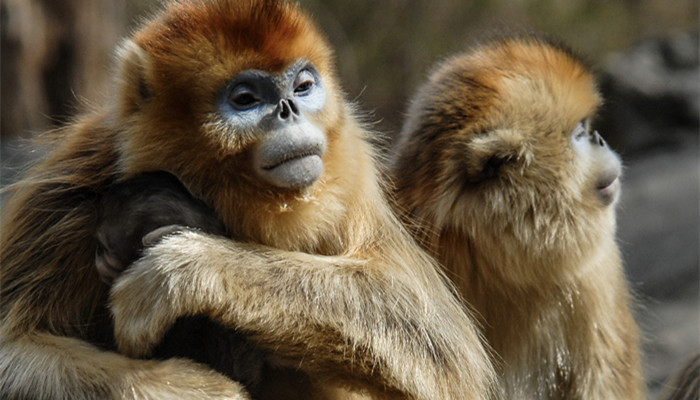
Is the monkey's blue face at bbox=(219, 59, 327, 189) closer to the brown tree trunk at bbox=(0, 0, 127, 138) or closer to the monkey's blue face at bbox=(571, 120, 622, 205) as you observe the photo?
the monkey's blue face at bbox=(571, 120, 622, 205)

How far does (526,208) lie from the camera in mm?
3920

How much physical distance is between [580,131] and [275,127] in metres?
1.72

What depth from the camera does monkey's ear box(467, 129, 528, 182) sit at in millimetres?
3932

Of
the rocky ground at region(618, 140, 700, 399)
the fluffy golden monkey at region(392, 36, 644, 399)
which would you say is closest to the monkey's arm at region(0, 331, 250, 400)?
the fluffy golden monkey at region(392, 36, 644, 399)

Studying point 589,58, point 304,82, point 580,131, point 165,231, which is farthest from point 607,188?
point 165,231

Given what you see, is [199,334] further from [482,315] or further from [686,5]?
[686,5]

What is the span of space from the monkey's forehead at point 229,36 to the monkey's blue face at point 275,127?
0.07 m

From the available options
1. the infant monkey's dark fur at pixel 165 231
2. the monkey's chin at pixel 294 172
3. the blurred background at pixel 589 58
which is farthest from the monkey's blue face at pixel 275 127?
the blurred background at pixel 589 58

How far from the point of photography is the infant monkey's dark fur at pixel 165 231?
3.16m

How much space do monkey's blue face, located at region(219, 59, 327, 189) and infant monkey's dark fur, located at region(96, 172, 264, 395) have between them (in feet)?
0.99

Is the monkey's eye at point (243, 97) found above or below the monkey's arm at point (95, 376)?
above

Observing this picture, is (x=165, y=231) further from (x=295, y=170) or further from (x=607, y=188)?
(x=607, y=188)

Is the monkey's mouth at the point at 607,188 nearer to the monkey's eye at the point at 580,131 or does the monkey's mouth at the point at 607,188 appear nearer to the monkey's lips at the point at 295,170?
the monkey's eye at the point at 580,131

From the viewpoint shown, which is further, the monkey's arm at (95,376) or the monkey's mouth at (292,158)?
the monkey's mouth at (292,158)
